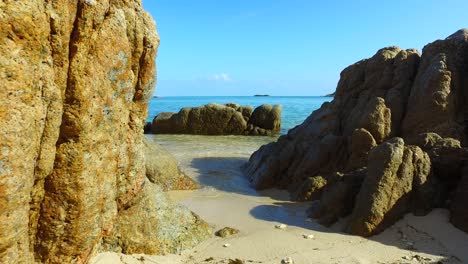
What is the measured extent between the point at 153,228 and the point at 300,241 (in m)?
2.89

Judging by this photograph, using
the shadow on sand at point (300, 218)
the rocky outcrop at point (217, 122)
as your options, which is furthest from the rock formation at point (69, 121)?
the rocky outcrop at point (217, 122)

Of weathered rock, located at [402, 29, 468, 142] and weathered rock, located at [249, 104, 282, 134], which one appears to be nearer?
weathered rock, located at [402, 29, 468, 142]

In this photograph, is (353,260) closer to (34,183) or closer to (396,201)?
(396,201)

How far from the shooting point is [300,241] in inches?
285

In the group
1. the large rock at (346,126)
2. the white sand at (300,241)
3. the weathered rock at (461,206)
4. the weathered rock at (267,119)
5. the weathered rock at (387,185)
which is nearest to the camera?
the white sand at (300,241)

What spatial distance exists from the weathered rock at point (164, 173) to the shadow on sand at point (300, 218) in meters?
0.90

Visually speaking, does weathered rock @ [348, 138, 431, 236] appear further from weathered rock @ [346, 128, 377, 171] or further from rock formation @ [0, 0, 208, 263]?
rock formation @ [0, 0, 208, 263]

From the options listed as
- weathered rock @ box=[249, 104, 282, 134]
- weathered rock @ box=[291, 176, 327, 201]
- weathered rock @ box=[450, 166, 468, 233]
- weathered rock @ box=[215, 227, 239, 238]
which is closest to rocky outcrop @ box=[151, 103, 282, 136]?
weathered rock @ box=[249, 104, 282, 134]

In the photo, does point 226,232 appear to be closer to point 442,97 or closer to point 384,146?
point 384,146

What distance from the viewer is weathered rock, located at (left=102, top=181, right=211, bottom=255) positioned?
5.95 meters

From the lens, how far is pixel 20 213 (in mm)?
3857

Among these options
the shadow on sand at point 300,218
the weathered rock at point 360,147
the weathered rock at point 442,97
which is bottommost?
the shadow on sand at point 300,218

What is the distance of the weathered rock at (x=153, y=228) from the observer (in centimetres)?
595

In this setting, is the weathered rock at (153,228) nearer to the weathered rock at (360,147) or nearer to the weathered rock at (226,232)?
the weathered rock at (226,232)
